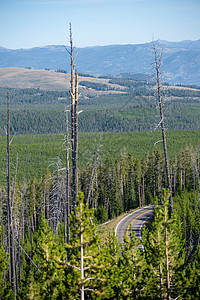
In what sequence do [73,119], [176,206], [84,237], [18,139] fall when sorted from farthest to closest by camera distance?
[18,139] < [176,206] < [73,119] < [84,237]

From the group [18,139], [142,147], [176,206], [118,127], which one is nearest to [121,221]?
[176,206]

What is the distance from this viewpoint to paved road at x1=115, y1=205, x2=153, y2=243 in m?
38.1

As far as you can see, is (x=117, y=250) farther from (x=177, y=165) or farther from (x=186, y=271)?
(x=177, y=165)

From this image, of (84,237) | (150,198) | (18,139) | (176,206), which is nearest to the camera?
(84,237)

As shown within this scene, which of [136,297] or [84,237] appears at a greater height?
[84,237]

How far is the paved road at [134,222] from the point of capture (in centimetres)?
3810

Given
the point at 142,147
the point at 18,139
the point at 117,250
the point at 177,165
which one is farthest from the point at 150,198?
the point at 18,139

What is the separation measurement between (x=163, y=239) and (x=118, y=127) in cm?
17878

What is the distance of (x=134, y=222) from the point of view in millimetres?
43375

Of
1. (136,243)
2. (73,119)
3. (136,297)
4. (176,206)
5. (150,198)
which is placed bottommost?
(150,198)

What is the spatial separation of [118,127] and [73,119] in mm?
179363

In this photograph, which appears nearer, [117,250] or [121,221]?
[117,250]

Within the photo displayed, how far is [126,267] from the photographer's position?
15008 millimetres

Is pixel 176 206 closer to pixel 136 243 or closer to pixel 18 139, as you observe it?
pixel 136 243
